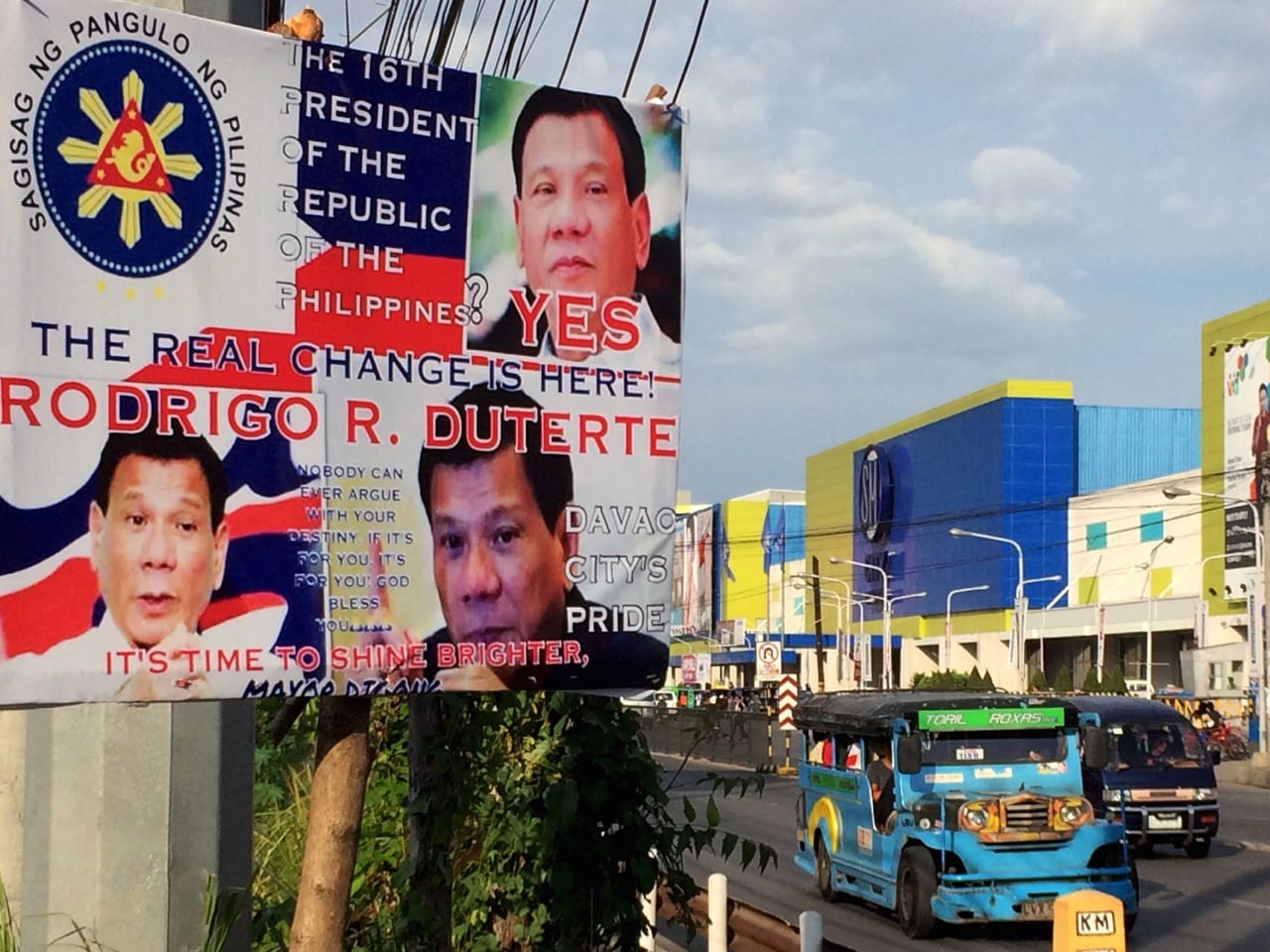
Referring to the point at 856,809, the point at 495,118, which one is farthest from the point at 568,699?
the point at 856,809

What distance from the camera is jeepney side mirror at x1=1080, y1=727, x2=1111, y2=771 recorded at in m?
17.1

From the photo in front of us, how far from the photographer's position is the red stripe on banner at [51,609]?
475 centimetres

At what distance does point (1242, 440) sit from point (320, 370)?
80.5 metres

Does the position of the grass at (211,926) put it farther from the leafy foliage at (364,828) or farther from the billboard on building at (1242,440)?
the billboard on building at (1242,440)

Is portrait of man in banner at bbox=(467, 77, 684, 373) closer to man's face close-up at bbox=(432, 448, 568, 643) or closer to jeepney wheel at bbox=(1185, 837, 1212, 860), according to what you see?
man's face close-up at bbox=(432, 448, 568, 643)

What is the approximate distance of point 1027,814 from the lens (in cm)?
1672

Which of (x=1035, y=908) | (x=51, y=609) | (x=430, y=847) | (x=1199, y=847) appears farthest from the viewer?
(x=1199, y=847)

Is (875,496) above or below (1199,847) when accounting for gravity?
above

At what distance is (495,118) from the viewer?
5.38 metres

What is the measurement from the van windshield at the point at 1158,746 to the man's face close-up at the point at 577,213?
21.2 m

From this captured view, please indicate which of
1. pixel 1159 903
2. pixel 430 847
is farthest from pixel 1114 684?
pixel 430 847

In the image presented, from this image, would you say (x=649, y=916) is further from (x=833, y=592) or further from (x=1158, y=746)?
(x=833, y=592)

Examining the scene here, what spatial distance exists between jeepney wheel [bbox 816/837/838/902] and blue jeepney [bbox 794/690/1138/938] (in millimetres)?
1338

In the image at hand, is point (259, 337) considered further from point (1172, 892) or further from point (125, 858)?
point (1172, 892)
